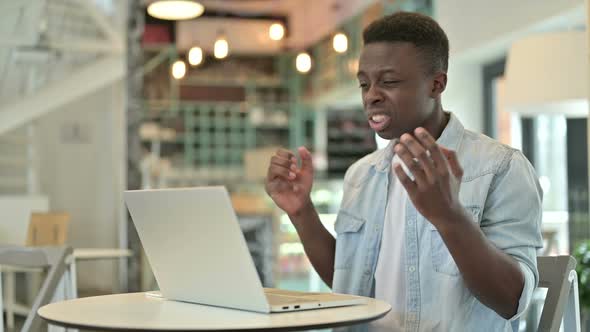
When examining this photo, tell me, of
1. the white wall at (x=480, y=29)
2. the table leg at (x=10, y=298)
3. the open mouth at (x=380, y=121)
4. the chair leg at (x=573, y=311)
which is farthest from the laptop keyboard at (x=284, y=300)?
the white wall at (x=480, y=29)

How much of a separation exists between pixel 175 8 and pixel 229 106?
585 centimetres

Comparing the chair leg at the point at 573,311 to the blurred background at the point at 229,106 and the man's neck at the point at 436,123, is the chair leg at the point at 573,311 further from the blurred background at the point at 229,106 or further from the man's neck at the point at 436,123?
the blurred background at the point at 229,106

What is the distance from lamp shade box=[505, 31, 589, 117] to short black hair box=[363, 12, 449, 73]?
2538 millimetres

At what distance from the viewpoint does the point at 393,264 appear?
5.64ft

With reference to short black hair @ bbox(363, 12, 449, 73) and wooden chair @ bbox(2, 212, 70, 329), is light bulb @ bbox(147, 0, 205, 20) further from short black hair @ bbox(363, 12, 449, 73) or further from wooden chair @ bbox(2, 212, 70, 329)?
short black hair @ bbox(363, 12, 449, 73)

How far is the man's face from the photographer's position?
5.25 ft

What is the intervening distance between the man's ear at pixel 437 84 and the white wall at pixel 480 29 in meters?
3.68

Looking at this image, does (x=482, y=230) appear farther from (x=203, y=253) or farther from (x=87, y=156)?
(x=87, y=156)

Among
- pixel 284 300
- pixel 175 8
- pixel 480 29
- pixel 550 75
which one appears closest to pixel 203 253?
pixel 284 300

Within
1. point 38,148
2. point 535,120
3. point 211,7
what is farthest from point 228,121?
point 535,120

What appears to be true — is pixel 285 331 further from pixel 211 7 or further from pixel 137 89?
pixel 211 7

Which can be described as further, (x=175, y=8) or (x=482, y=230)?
(x=175, y=8)

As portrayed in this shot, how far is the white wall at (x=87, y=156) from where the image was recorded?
7.45m

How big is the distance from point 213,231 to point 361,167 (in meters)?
0.60
